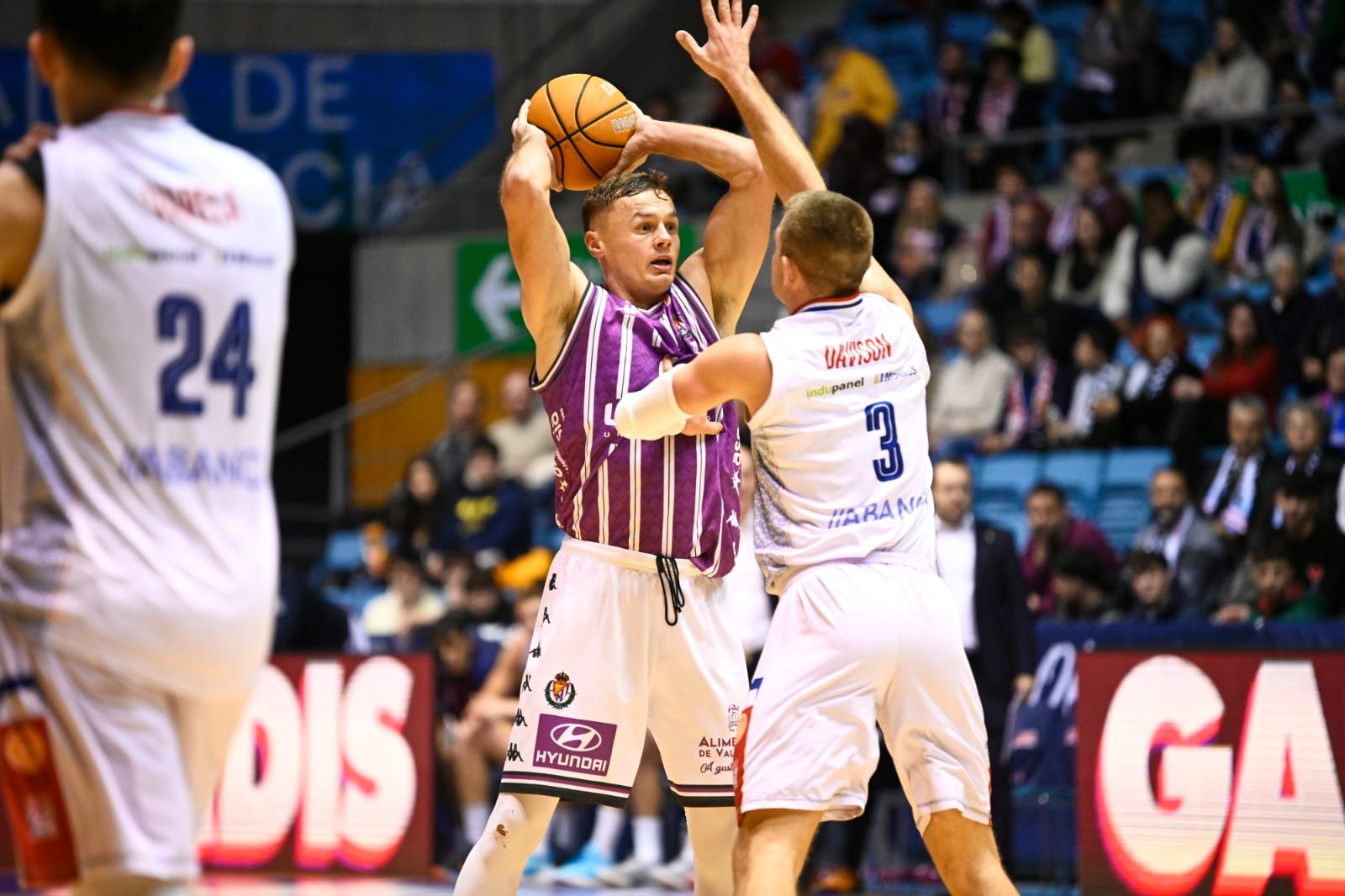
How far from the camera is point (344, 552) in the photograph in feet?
48.0

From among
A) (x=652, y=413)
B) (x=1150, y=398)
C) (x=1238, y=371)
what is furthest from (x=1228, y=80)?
(x=652, y=413)

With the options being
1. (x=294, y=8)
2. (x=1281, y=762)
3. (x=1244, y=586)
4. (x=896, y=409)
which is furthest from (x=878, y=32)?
(x=896, y=409)

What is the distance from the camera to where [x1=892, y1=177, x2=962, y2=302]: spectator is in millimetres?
13891

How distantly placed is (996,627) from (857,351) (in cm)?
449

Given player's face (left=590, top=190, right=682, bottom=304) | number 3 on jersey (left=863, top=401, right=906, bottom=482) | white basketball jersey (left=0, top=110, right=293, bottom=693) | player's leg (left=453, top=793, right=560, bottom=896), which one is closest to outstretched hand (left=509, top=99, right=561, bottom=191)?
player's face (left=590, top=190, right=682, bottom=304)

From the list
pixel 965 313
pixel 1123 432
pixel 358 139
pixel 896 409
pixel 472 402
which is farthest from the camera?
pixel 358 139

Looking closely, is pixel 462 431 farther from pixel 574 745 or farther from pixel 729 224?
pixel 574 745

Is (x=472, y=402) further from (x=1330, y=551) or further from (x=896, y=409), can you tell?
(x=896, y=409)

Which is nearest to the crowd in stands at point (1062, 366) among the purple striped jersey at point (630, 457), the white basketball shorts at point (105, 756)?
the purple striped jersey at point (630, 457)

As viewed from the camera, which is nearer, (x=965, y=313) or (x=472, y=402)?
(x=965, y=313)

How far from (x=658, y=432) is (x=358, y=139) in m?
13.8

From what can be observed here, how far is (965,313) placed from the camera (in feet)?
40.7

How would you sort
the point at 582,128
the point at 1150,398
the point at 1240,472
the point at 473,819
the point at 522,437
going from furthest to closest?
the point at 522,437 → the point at 1150,398 → the point at 1240,472 → the point at 473,819 → the point at 582,128

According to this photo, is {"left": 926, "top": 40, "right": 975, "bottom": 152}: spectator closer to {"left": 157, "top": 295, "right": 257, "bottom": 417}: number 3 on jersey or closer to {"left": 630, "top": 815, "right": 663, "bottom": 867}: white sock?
{"left": 630, "top": 815, "right": 663, "bottom": 867}: white sock
